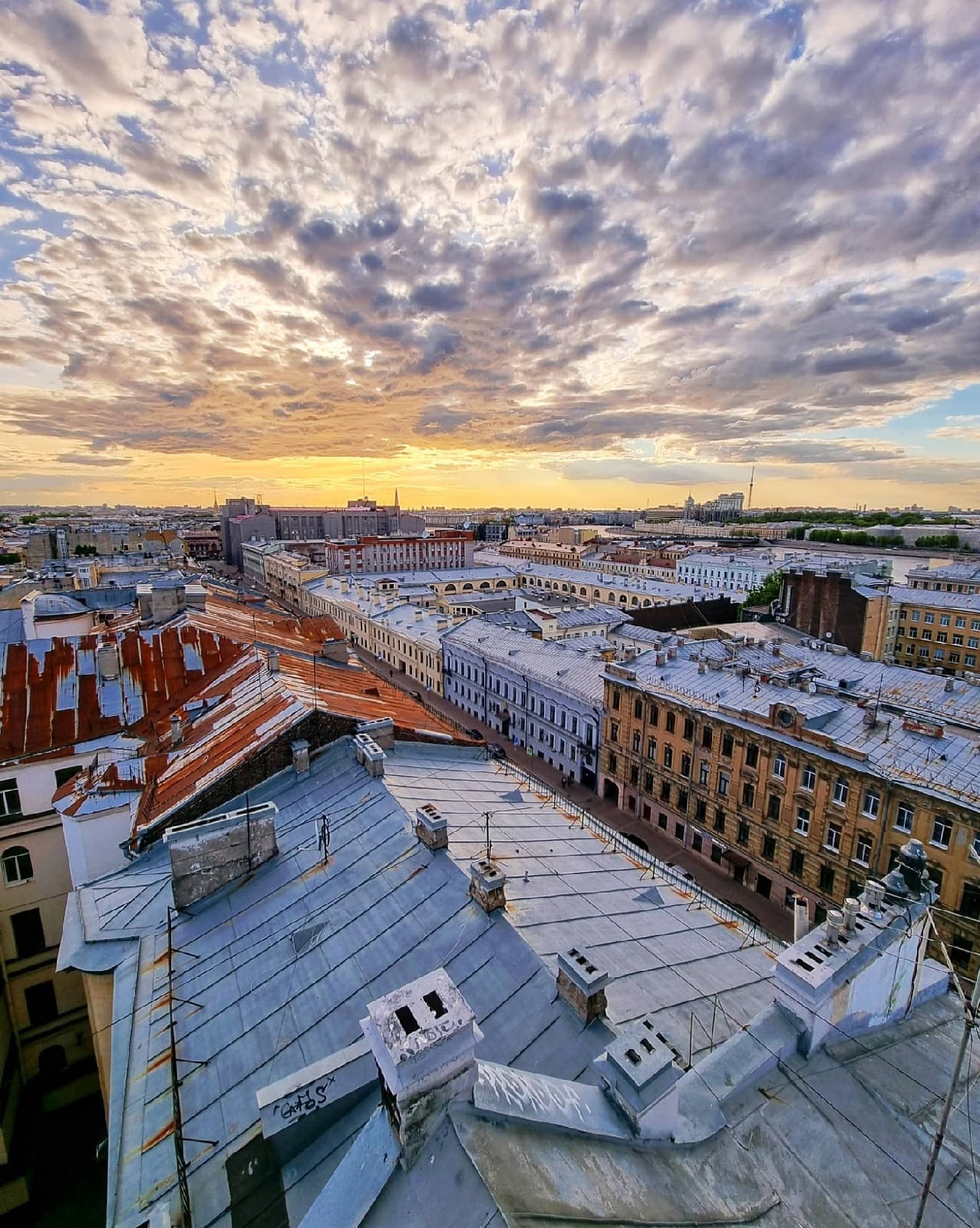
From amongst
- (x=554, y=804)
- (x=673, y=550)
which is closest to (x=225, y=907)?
(x=554, y=804)

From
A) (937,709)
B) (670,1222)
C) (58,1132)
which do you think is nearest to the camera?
(670,1222)

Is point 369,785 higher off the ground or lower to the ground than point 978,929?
higher

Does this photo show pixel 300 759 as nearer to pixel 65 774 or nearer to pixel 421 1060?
pixel 65 774

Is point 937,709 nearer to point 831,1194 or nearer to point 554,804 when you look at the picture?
point 554,804

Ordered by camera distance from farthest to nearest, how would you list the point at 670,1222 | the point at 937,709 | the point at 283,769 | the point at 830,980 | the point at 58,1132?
the point at 937,709 → the point at 58,1132 → the point at 283,769 → the point at 830,980 → the point at 670,1222

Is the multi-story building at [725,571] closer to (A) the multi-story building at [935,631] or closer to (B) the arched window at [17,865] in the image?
(A) the multi-story building at [935,631]

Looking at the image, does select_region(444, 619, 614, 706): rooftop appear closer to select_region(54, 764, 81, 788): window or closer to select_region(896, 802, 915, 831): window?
select_region(896, 802, 915, 831): window

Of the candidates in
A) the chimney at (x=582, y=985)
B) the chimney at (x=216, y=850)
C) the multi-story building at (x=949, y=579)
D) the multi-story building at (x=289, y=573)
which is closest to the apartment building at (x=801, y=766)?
the chimney at (x=582, y=985)
